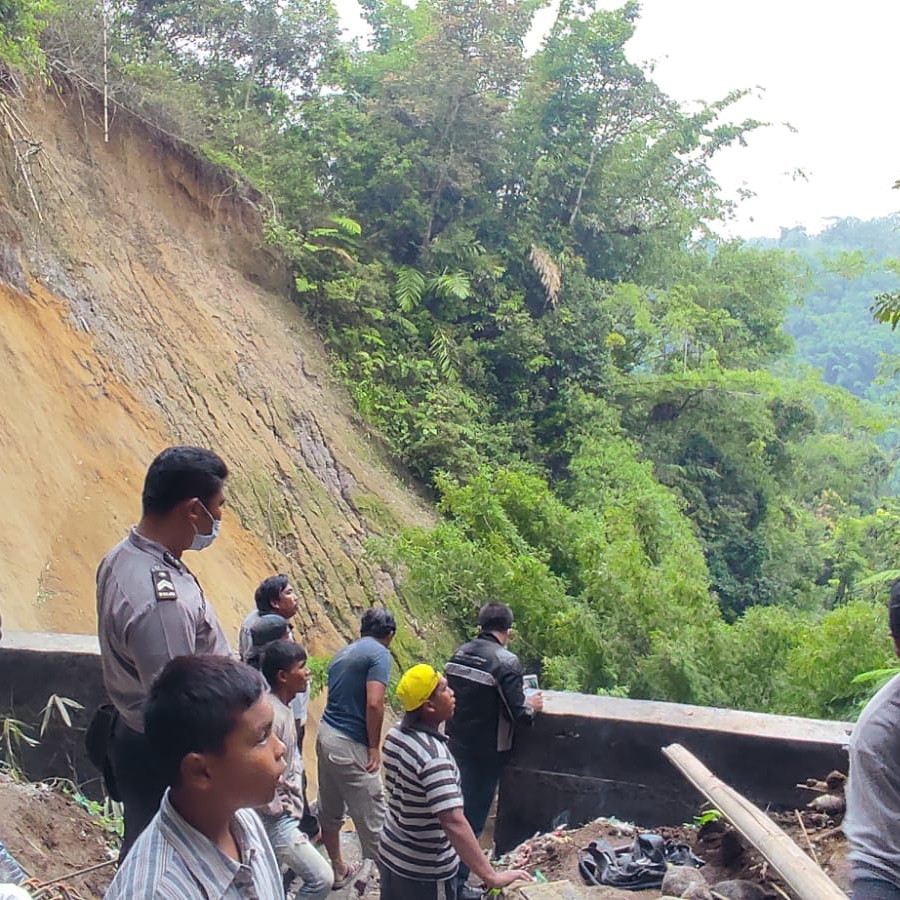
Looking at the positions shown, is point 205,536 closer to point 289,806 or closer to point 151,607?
point 151,607

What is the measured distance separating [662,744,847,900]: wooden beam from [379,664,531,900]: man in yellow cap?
91 centimetres

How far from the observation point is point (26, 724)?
5.16 meters

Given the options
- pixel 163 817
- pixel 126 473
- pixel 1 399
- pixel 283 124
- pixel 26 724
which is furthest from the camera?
pixel 283 124

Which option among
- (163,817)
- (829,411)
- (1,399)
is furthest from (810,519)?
(163,817)

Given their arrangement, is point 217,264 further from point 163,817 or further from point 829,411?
point 829,411

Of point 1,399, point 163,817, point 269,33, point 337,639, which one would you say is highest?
point 269,33

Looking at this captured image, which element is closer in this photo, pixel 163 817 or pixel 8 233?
pixel 163 817

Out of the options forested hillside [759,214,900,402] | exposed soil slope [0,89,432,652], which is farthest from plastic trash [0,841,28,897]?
forested hillside [759,214,900,402]

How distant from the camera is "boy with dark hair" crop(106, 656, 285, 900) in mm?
1641

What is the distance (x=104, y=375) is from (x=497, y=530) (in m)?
5.26

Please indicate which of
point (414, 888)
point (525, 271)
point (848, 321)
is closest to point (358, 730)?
point (414, 888)

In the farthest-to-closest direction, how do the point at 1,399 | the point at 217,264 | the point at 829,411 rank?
the point at 829,411 → the point at 217,264 → the point at 1,399

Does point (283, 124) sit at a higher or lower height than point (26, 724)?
higher

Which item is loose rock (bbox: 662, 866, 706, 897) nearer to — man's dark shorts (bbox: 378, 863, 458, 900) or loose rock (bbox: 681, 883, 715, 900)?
loose rock (bbox: 681, 883, 715, 900)
